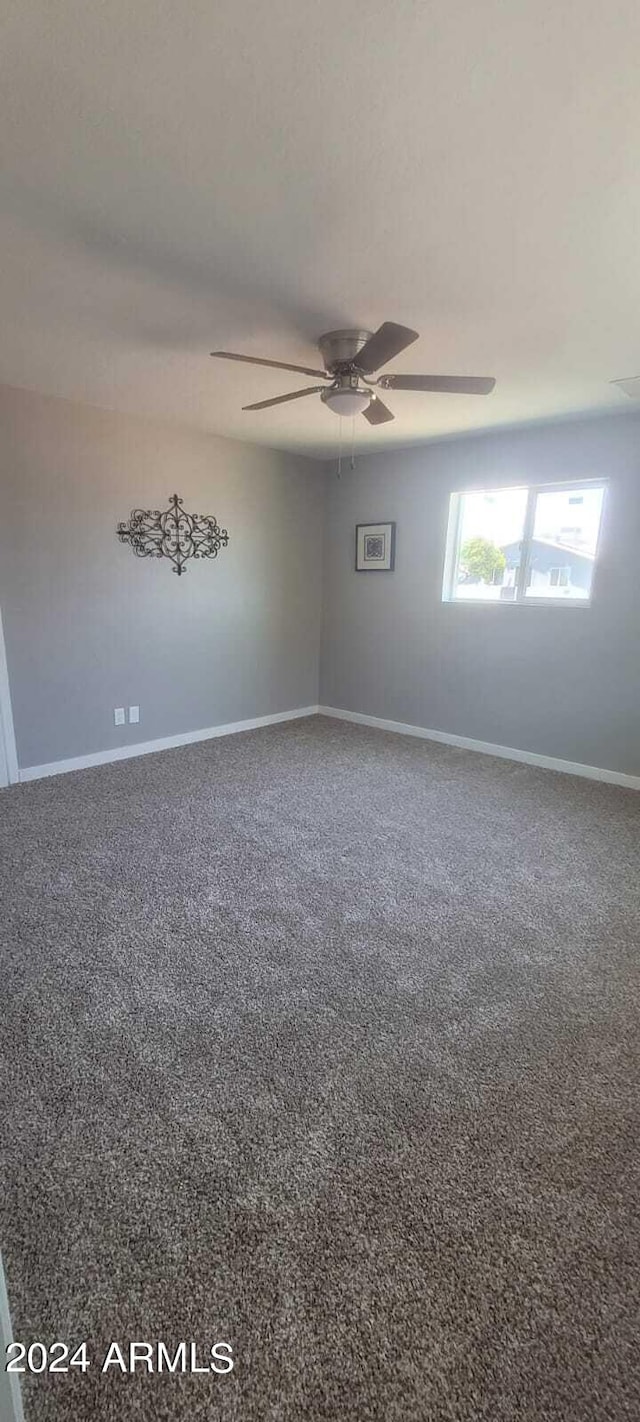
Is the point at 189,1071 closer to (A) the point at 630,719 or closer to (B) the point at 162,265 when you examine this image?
(B) the point at 162,265

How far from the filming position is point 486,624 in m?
4.30

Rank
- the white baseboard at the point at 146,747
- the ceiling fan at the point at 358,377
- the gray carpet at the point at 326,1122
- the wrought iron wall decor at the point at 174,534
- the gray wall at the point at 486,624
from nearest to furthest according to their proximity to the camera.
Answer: the gray carpet at the point at 326,1122
the ceiling fan at the point at 358,377
the gray wall at the point at 486,624
the white baseboard at the point at 146,747
the wrought iron wall decor at the point at 174,534

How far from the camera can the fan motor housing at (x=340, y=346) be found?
7.74 feet

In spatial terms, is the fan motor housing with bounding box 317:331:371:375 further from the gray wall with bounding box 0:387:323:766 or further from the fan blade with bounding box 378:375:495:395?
the gray wall with bounding box 0:387:323:766

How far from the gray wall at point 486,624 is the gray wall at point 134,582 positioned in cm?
48

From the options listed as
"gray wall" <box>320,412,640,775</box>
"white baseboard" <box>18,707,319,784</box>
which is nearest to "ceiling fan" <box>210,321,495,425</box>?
"gray wall" <box>320,412,640,775</box>

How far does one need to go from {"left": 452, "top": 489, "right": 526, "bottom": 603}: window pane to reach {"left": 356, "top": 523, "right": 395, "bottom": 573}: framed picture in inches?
22.6

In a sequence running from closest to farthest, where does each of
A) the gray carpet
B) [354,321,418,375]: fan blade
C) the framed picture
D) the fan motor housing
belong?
the gray carpet → [354,321,418,375]: fan blade → the fan motor housing → the framed picture

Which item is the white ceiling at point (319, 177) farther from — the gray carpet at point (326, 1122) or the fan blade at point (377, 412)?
the gray carpet at point (326, 1122)

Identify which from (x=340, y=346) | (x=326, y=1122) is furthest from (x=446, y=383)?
(x=326, y=1122)

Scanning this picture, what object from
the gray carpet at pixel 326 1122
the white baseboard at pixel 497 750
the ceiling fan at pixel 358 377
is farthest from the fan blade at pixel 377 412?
the white baseboard at pixel 497 750

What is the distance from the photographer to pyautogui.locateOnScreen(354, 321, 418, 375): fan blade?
182cm

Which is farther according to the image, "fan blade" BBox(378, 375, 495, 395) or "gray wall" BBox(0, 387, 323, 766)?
"gray wall" BBox(0, 387, 323, 766)

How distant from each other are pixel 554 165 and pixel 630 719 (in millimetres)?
3037
